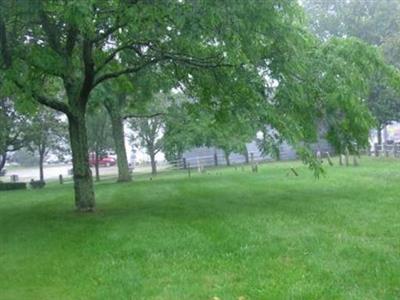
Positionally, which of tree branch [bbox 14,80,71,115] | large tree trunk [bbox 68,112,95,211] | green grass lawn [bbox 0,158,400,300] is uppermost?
tree branch [bbox 14,80,71,115]

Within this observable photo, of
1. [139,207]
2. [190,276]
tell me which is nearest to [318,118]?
[139,207]

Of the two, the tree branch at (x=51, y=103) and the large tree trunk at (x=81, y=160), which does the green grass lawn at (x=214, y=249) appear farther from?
the tree branch at (x=51, y=103)

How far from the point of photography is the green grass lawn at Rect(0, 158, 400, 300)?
6.92 m

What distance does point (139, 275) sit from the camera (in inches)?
304

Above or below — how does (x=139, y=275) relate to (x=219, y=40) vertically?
below

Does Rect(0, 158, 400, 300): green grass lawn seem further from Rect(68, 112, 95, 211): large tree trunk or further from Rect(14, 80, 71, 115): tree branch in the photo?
Rect(14, 80, 71, 115): tree branch

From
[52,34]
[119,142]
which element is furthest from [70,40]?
[119,142]

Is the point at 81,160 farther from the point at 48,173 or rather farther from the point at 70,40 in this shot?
the point at 48,173

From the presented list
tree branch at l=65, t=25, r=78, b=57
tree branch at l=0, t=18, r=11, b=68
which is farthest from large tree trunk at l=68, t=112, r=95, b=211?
tree branch at l=0, t=18, r=11, b=68

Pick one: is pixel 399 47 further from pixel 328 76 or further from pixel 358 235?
pixel 358 235

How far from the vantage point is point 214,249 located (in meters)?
8.99

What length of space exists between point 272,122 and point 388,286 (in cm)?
706

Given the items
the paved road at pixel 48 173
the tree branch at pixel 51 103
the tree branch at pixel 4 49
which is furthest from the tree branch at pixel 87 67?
the paved road at pixel 48 173

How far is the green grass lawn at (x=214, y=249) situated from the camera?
6.92 metres
